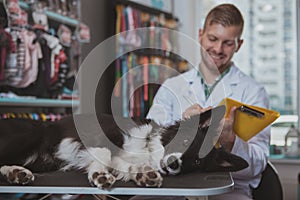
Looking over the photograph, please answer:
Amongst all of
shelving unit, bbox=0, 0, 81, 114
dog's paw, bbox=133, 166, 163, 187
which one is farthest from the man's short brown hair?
shelving unit, bbox=0, 0, 81, 114

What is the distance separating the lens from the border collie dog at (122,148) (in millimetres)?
1356

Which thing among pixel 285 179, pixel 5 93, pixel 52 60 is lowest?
pixel 285 179

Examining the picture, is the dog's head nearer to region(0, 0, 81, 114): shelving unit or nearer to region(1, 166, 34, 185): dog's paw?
region(1, 166, 34, 185): dog's paw

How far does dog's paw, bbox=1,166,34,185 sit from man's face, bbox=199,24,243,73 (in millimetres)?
1156

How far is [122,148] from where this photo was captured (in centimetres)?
142

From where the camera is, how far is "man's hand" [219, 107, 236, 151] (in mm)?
1530

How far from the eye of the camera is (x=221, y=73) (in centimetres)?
221

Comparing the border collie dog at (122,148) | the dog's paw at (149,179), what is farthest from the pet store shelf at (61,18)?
→ the dog's paw at (149,179)

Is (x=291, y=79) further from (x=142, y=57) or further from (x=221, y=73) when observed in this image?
(x=221, y=73)

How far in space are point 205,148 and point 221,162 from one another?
6 centimetres

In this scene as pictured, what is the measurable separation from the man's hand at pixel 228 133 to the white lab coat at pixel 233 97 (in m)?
0.09

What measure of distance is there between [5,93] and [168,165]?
74.9 inches

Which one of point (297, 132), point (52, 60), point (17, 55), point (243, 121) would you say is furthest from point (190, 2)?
point (243, 121)

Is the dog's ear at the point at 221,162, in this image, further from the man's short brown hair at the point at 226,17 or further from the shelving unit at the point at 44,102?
the shelving unit at the point at 44,102
